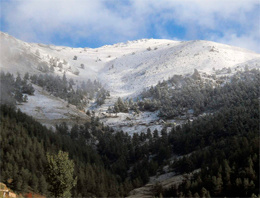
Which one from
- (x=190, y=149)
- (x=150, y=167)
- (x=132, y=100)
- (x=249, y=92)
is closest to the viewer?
(x=150, y=167)

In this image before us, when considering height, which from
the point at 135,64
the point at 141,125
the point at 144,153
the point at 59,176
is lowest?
the point at 59,176

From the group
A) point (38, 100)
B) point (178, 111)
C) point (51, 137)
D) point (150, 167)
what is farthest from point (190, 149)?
point (38, 100)

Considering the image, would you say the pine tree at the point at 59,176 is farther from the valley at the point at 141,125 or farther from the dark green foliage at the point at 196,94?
the dark green foliage at the point at 196,94

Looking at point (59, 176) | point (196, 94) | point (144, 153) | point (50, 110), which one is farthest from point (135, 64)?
point (59, 176)

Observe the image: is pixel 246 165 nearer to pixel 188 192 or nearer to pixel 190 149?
pixel 188 192

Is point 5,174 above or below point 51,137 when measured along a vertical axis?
below

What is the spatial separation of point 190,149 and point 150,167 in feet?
36.2

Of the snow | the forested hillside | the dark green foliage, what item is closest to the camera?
the forested hillside

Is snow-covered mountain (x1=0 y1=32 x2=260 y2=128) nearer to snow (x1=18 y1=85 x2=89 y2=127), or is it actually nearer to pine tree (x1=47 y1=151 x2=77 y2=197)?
snow (x1=18 y1=85 x2=89 y2=127)

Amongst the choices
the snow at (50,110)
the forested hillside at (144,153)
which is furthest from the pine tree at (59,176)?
the snow at (50,110)

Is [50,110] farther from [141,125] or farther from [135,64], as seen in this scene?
[135,64]

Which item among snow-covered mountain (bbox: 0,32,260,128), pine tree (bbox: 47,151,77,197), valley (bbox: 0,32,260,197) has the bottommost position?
pine tree (bbox: 47,151,77,197)

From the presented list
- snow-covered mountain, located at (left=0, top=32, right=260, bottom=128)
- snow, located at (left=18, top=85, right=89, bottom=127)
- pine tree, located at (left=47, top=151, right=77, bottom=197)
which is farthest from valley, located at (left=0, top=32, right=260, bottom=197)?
pine tree, located at (left=47, top=151, right=77, bottom=197)

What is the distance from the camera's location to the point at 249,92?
7806 cm
